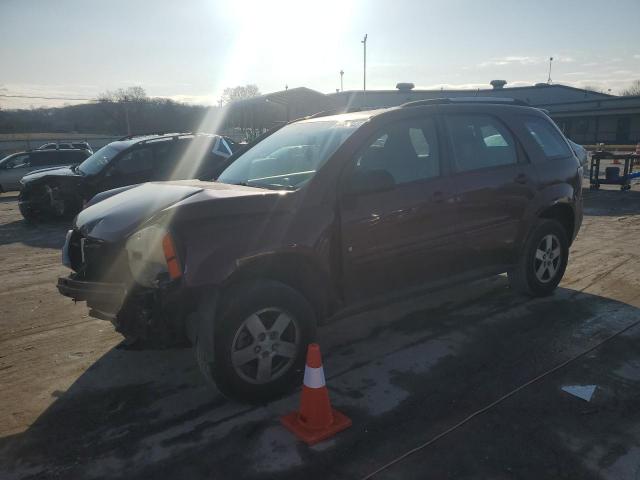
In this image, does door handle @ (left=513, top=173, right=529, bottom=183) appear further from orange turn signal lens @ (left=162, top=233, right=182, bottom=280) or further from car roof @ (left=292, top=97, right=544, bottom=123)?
orange turn signal lens @ (left=162, top=233, right=182, bottom=280)

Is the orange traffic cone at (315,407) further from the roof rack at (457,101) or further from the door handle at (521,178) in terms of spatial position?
the door handle at (521,178)

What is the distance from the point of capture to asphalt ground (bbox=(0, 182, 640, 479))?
2.62 meters

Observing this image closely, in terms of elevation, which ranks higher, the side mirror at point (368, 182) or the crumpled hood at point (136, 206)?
the side mirror at point (368, 182)

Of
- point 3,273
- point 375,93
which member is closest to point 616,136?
point 375,93

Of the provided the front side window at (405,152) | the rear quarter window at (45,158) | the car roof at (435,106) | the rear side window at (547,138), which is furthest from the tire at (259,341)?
the rear quarter window at (45,158)

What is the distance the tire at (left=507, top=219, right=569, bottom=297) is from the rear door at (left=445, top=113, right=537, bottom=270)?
251 mm

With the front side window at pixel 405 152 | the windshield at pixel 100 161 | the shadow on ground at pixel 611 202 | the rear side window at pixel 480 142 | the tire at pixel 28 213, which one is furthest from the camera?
the shadow on ground at pixel 611 202

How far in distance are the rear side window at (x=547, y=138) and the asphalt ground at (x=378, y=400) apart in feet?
5.00

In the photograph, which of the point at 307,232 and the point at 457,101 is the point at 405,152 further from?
Result: the point at 307,232

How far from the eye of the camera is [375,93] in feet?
145

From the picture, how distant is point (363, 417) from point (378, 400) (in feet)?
0.75

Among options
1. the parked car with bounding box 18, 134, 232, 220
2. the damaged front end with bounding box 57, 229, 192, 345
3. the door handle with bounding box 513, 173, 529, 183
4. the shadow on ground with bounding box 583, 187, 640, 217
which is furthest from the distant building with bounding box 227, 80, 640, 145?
the damaged front end with bounding box 57, 229, 192, 345

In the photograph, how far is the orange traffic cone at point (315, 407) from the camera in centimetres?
282

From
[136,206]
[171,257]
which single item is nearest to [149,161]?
[136,206]
